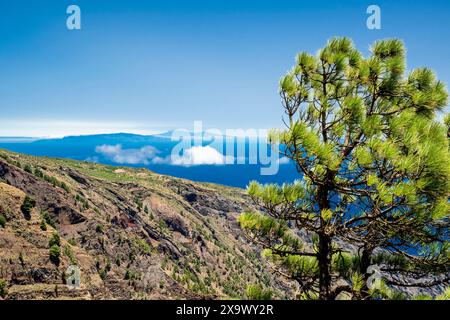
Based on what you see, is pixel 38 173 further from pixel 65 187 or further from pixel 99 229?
pixel 99 229

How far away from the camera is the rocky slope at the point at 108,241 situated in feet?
206

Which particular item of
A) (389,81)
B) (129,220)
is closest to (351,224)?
(389,81)

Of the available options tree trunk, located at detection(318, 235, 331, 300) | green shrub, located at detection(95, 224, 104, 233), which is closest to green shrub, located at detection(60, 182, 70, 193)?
green shrub, located at detection(95, 224, 104, 233)

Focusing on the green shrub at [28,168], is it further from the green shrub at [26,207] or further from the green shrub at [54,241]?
the green shrub at [54,241]

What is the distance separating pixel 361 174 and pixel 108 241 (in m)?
97.0

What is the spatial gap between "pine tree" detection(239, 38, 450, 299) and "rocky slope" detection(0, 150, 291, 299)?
21089 millimetres

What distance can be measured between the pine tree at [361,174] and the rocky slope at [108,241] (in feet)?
69.2

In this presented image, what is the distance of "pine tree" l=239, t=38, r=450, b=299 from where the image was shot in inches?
247

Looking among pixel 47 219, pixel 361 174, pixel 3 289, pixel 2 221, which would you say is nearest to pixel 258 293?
pixel 361 174

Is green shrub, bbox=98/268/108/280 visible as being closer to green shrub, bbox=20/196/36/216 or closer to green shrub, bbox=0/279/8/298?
green shrub, bbox=20/196/36/216

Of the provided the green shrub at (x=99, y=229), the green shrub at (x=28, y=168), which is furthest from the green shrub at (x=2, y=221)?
the green shrub at (x=28, y=168)
